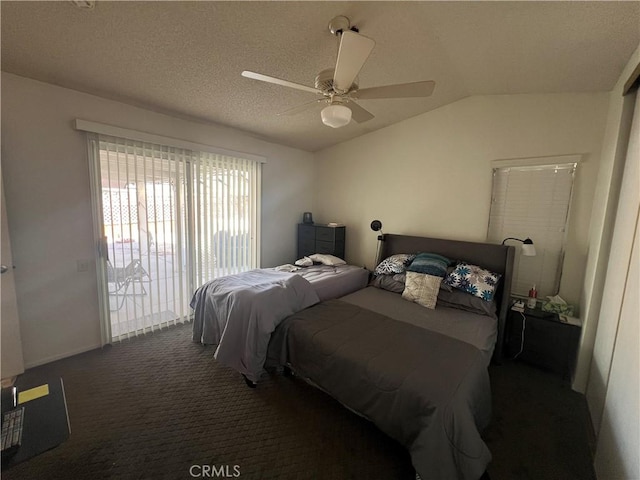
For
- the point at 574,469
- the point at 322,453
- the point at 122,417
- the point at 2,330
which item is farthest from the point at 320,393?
the point at 2,330

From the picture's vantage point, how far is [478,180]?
293 cm

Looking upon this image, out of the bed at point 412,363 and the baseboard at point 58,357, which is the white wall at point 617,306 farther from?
the baseboard at point 58,357

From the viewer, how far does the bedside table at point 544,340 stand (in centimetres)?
224

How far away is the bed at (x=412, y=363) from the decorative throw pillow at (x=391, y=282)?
0.64ft

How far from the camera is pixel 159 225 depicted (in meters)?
2.81

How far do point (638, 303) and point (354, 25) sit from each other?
2322 millimetres

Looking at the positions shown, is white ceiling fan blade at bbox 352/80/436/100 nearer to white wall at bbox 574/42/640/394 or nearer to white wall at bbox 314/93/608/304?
white wall at bbox 574/42/640/394

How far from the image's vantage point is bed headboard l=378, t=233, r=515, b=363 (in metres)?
2.49

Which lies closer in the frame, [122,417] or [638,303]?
[638,303]

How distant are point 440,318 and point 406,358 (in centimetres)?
83

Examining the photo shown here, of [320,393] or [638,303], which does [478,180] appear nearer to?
[638,303]

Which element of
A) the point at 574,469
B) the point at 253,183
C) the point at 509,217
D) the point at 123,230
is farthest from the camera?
the point at 253,183

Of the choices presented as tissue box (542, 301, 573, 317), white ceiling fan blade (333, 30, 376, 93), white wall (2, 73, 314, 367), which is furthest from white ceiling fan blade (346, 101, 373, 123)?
tissue box (542, 301, 573, 317)
